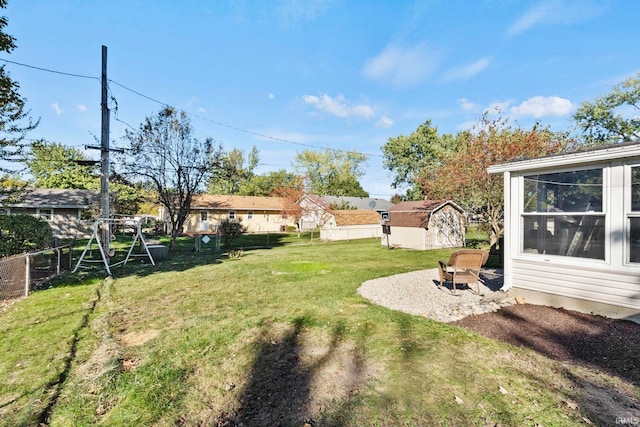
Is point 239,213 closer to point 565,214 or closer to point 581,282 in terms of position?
point 565,214

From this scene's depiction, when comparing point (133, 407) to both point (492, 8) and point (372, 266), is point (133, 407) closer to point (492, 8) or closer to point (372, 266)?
point (372, 266)

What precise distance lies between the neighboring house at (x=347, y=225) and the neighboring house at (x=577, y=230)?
18848 mm

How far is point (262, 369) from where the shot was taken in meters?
3.71

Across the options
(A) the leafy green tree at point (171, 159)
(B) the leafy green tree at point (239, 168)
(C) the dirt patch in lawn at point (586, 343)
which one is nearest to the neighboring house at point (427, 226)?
(A) the leafy green tree at point (171, 159)

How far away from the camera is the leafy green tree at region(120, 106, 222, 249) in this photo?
16984 millimetres

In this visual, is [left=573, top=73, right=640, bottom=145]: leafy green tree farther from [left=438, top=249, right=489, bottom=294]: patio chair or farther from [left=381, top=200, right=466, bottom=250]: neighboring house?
A: [left=438, top=249, right=489, bottom=294]: patio chair

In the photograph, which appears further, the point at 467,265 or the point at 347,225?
the point at 347,225

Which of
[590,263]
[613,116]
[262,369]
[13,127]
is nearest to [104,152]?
[13,127]

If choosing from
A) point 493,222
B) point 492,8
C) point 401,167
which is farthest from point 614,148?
point 401,167

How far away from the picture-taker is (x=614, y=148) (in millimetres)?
5031

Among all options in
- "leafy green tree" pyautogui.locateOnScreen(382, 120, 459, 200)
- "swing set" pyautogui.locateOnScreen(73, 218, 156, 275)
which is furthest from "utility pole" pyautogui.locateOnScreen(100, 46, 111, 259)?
"leafy green tree" pyautogui.locateOnScreen(382, 120, 459, 200)

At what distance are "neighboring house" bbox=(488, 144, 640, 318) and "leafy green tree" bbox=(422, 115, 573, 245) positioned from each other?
10.0 metres

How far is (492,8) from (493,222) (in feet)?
34.5

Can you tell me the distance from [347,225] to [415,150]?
2538cm
